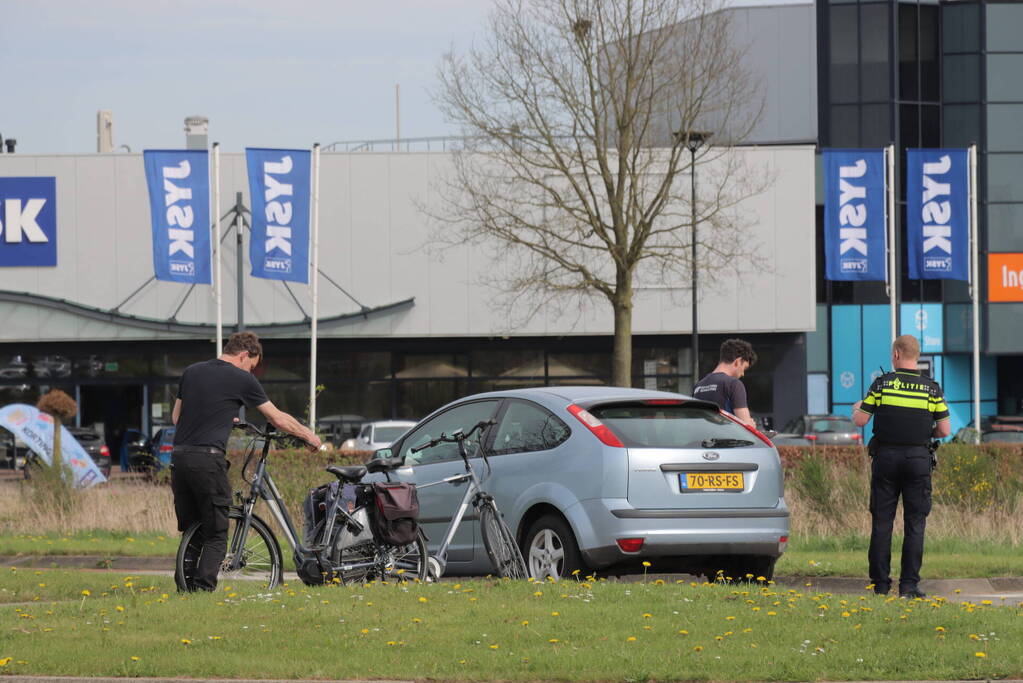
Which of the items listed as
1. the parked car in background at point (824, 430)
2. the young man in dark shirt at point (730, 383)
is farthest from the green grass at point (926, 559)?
the parked car in background at point (824, 430)

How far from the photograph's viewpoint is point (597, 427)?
9992mm

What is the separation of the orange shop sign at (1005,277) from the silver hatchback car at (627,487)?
36.6 m

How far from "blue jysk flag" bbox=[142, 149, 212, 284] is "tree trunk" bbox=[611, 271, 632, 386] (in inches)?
413

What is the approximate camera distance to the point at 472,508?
10664 mm

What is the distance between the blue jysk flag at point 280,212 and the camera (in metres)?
34.0

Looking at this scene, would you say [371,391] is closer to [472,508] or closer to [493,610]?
[472,508]

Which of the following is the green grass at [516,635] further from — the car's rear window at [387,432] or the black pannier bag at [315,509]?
the car's rear window at [387,432]

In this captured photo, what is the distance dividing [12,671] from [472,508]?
4.47m

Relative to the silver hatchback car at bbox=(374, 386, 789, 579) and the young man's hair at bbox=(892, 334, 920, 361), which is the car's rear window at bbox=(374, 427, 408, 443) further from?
the young man's hair at bbox=(892, 334, 920, 361)

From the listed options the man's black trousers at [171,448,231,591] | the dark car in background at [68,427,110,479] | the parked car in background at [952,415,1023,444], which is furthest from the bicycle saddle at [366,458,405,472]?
the dark car in background at [68,427,110,479]

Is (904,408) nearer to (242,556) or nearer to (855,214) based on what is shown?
(242,556)

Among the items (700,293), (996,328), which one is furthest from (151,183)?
(996,328)

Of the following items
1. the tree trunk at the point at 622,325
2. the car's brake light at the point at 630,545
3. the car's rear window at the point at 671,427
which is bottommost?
the car's brake light at the point at 630,545

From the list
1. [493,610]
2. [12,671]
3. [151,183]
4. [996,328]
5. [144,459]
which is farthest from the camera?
[996,328]
